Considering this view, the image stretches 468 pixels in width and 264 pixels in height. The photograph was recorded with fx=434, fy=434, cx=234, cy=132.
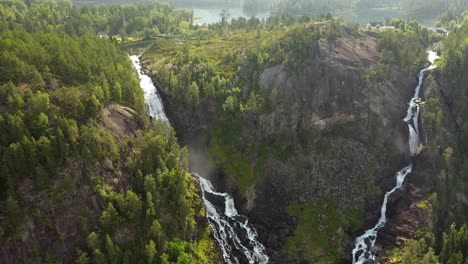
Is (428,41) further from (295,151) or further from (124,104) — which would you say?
(124,104)

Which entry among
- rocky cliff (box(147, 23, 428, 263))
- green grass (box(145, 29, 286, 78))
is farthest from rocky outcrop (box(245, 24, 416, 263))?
green grass (box(145, 29, 286, 78))

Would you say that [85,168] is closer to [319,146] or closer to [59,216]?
[59,216]

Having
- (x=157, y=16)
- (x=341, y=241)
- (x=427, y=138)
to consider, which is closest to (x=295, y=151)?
(x=341, y=241)

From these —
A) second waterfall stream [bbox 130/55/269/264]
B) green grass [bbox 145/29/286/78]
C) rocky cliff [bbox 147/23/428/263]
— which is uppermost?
green grass [bbox 145/29/286/78]

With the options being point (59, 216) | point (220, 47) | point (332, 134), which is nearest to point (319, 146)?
point (332, 134)

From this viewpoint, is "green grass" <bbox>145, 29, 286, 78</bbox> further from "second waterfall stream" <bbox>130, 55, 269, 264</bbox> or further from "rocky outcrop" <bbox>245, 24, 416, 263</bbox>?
"second waterfall stream" <bbox>130, 55, 269, 264</bbox>

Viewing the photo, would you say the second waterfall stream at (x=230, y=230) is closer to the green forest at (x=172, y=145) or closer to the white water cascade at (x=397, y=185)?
the green forest at (x=172, y=145)
